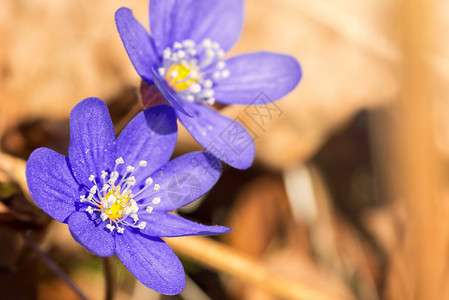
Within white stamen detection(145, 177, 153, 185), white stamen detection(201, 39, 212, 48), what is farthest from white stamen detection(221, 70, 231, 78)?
white stamen detection(145, 177, 153, 185)

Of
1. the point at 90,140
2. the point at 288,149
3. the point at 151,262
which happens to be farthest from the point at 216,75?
the point at 288,149

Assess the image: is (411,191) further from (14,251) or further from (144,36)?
(14,251)

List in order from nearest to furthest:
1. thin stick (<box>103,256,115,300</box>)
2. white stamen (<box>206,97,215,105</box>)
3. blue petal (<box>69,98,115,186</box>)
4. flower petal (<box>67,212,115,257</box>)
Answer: flower petal (<box>67,212,115,257</box>), blue petal (<box>69,98,115,186</box>), thin stick (<box>103,256,115,300</box>), white stamen (<box>206,97,215,105</box>)

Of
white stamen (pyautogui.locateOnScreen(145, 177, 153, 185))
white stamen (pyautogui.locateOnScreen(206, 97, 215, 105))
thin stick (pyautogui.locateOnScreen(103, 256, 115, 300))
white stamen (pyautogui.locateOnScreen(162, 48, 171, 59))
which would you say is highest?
white stamen (pyautogui.locateOnScreen(162, 48, 171, 59))

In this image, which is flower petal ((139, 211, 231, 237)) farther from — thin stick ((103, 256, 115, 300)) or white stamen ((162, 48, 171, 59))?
white stamen ((162, 48, 171, 59))

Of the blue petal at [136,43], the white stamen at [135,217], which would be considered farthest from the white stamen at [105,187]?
the blue petal at [136,43]

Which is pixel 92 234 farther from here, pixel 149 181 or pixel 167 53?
pixel 167 53

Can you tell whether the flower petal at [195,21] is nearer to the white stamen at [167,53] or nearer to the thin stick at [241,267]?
the white stamen at [167,53]
